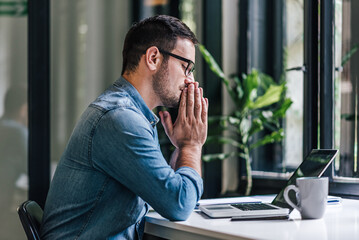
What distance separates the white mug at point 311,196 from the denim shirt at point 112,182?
309 mm

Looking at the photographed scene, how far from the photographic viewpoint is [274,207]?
1448 mm

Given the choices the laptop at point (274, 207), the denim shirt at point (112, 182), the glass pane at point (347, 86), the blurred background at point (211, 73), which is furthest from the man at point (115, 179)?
the glass pane at point (347, 86)

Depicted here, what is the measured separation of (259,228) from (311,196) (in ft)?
0.76

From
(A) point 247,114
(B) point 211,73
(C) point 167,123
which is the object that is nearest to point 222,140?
(A) point 247,114

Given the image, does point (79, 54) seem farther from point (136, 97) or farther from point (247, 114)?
point (136, 97)

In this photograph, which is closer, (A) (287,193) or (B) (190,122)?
(A) (287,193)

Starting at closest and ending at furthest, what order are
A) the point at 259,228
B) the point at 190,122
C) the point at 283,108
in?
1. the point at 259,228
2. the point at 190,122
3. the point at 283,108

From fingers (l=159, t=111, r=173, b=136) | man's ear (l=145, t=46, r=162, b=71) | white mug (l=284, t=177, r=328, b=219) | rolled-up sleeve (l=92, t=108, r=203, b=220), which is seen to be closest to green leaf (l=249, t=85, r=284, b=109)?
fingers (l=159, t=111, r=173, b=136)

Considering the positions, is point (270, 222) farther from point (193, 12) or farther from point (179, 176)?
point (193, 12)

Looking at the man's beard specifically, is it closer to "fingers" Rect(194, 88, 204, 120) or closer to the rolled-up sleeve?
"fingers" Rect(194, 88, 204, 120)

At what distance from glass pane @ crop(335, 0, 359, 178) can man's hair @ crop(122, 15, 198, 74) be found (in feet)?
4.45

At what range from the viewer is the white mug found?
1362 millimetres

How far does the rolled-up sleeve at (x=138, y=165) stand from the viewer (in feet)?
4.23

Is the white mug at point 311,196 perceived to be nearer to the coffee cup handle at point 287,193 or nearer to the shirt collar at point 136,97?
the coffee cup handle at point 287,193
